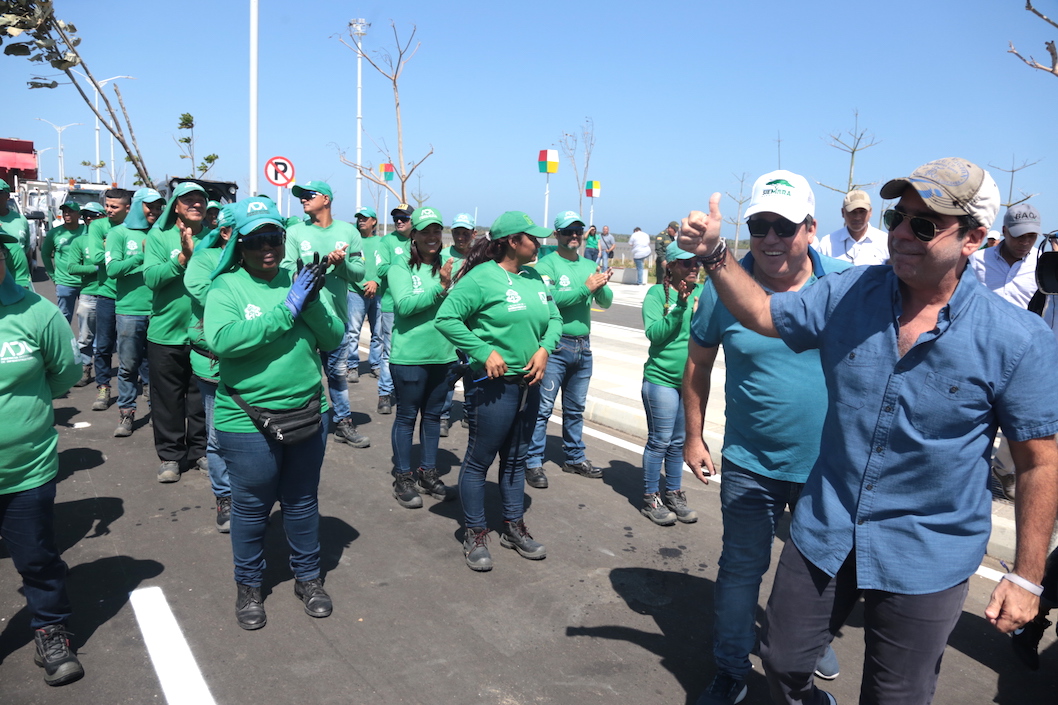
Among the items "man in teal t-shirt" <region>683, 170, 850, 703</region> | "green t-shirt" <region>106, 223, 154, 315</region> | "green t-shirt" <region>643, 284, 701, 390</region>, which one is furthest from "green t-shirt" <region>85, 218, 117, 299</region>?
"man in teal t-shirt" <region>683, 170, 850, 703</region>

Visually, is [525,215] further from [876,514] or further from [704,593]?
[876,514]

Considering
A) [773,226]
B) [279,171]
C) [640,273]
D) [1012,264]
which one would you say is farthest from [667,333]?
[640,273]

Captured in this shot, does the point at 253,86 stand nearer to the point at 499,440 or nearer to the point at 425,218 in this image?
the point at 425,218

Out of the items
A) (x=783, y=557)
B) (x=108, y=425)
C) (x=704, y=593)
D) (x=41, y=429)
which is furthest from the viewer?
(x=108, y=425)

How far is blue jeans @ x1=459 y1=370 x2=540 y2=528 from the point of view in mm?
4562

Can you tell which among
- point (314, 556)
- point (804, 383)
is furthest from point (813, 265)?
point (314, 556)

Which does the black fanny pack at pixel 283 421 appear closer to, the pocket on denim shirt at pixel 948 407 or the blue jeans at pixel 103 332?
the pocket on denim shirt at pixel 948 407

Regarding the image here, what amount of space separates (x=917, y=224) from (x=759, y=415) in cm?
125

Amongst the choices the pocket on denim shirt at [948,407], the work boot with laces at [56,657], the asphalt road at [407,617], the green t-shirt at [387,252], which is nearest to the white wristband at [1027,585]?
the asphalt road at [407,617]

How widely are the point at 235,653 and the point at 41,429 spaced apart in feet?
4.50

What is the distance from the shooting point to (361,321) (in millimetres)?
10203

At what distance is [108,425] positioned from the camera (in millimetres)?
7574

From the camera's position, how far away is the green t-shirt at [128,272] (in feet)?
22.5

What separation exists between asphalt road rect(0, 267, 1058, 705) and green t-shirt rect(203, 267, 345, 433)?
44.1 inches
